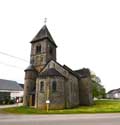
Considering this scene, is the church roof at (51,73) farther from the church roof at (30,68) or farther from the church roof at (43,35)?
the church roof at (43,35)

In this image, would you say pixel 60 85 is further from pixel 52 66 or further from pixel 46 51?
pixel 46 51

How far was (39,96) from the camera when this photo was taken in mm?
31906

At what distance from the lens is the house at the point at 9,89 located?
185 feet

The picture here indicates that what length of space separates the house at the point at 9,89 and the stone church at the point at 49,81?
20.8 m

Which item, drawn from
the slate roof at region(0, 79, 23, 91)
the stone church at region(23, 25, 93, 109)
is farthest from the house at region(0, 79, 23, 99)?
the stone church at region(23, 25, 93, 109)

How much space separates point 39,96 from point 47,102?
3.65 meters

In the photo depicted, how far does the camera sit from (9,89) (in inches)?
2322

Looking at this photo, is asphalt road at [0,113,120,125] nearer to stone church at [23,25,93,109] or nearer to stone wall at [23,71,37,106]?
stone church at [23,25,93,109]

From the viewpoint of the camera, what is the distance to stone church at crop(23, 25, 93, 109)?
104 feet

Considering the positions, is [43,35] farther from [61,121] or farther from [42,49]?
[61,121]

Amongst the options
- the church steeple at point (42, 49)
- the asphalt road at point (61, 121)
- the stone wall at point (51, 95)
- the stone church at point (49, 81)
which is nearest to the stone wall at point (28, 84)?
the stone church at point (49, 81)

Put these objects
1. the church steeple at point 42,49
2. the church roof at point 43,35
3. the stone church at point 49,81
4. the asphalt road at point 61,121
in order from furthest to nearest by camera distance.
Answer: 1. the church roof at point 43,35
2. the church steeple at point 42,49
3. the stone church at point 49,81
4. the asphalt road at point 61,121

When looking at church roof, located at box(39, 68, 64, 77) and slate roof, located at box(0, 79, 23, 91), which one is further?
slate roof, located at box(0, 79, 23, 91)

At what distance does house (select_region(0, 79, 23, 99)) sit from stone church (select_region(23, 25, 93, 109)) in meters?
20.8
